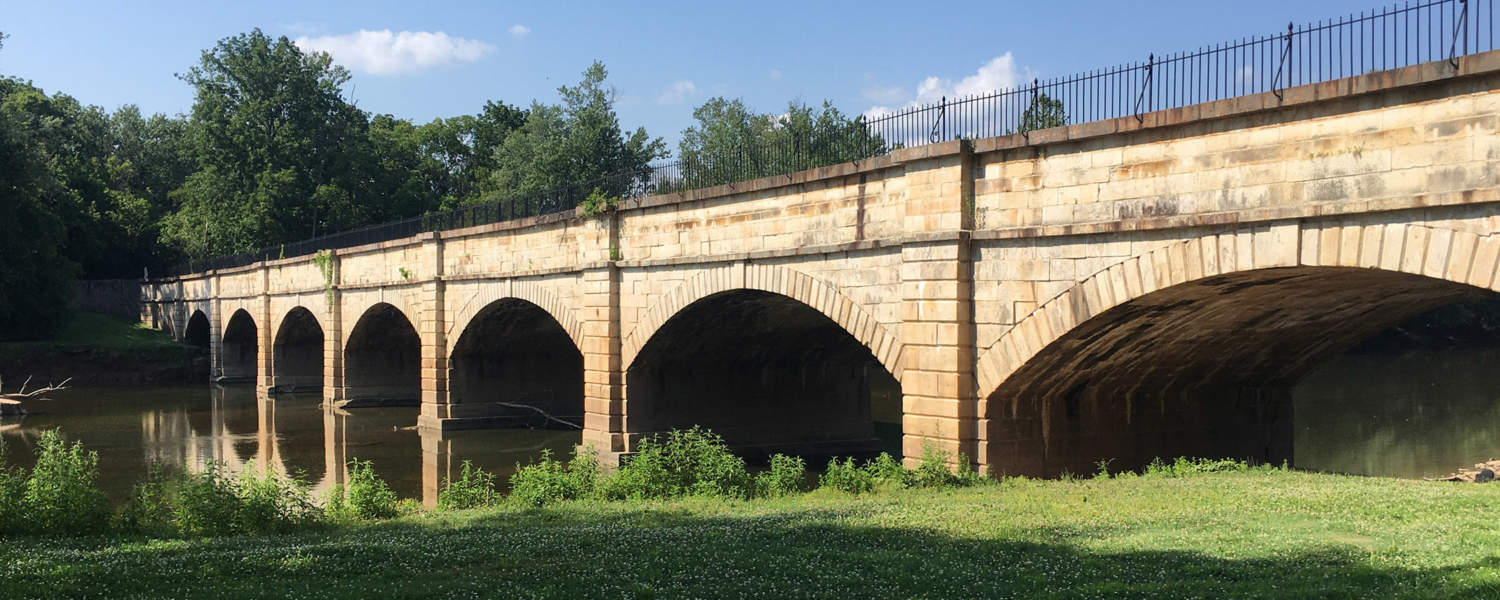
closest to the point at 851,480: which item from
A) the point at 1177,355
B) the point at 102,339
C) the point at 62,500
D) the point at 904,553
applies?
the point at 1177,355

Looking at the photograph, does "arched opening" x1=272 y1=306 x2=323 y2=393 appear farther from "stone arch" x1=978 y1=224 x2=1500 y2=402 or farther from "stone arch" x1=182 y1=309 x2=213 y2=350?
"stone arch" x1=978 y1=224 x2=1500 y2=402

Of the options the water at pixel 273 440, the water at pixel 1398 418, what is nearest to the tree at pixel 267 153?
the water at pixel 273 440

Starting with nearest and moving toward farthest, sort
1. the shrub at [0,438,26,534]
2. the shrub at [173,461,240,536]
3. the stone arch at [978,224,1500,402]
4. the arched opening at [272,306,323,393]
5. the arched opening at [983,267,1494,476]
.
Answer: the stone arch at [978,224,1500,402], the shrub at [0,438,26,534], the shrub at [173,461,240,536], the arched opening at [983,267,1494,476], the arched opening at [272,306,323,393]

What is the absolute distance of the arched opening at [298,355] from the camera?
42.2 metres

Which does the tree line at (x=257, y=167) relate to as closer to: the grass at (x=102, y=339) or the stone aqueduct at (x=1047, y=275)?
the grass at (x=102, y=339)

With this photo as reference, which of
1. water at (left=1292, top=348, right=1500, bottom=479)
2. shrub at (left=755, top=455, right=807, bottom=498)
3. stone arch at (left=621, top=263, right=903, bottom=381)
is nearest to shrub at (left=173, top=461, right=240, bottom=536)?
shrub at (left=755, top=455, right=807, bottom=498)

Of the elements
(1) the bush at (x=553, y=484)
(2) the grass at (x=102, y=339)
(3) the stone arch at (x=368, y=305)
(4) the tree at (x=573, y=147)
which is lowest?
(1) the bush at (x=553, y=484)

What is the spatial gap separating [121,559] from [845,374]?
1648 cm

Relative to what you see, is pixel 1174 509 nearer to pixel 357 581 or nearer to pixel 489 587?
pixel 489 587

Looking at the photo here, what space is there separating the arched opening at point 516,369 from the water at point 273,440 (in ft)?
2.30

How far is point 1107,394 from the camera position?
1542cm

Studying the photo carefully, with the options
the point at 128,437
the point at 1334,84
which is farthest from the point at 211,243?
the point at 1334,84

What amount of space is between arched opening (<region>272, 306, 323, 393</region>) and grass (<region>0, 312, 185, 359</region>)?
321 inches

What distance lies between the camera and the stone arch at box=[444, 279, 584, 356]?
75.5ft
